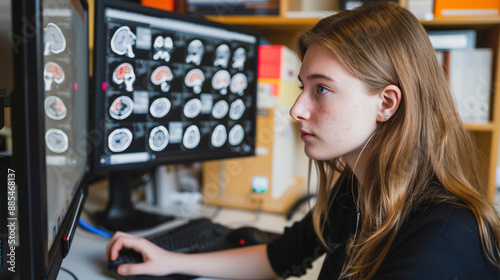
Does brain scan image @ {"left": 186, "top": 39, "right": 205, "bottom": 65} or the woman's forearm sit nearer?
the woman's forearm

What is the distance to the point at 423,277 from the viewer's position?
1.78 ft

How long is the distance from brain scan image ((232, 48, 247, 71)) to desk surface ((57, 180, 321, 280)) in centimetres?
46

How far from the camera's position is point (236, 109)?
3.93ft

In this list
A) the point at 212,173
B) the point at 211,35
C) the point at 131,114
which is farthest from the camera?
the point at 212,173

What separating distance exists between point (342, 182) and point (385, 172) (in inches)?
8.9

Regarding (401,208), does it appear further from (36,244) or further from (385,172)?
(36,244)

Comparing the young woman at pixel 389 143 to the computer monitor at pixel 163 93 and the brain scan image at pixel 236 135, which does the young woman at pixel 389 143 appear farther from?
the brain scan image at pixel 236 135

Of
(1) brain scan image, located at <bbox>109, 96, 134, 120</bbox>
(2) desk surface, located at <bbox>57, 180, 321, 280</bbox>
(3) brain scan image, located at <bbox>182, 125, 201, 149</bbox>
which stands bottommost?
(2) desk surface, located at <bbox>57, 180, 321, 280</bbox>

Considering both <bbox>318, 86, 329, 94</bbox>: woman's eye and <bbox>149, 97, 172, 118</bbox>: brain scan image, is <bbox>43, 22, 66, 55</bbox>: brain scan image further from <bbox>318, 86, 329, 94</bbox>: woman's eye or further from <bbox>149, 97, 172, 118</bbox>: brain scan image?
<bbox>318, 86, 329, 94</bbox>: woman's eye

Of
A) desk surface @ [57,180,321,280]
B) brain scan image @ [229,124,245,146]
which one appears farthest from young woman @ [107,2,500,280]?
brain scan image @ [229,124,245,146]

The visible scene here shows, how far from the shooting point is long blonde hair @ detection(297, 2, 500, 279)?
2.24 ft

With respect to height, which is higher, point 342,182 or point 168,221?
point 342,182

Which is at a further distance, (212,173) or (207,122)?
(212,173)

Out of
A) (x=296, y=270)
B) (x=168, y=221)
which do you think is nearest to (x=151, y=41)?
(x=168, y=221)
